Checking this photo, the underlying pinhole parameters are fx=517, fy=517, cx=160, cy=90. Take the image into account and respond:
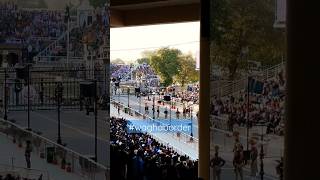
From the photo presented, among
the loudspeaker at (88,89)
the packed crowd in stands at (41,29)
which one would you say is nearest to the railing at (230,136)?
the loudspeaker at (88,89)

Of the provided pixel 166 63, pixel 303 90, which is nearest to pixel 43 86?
pixel 303 90

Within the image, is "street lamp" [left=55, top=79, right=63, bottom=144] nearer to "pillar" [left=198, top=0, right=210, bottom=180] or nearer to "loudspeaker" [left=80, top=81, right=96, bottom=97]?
"loudspeaker" [left=80, top=81, right=96, bottom=97]

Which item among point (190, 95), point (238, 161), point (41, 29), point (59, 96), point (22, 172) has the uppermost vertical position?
point (41, 29)

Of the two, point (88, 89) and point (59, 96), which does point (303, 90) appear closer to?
point (88, 89)

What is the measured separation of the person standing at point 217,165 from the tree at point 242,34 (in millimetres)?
1635

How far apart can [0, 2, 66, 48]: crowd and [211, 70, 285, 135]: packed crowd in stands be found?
3760 millimetres

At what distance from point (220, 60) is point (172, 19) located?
5.10 m

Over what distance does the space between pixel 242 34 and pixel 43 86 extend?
157 inches

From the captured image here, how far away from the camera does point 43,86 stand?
8.28 m

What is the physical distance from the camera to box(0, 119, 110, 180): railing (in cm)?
811

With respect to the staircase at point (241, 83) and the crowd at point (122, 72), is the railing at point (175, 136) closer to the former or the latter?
the crowd at point (122, 72)

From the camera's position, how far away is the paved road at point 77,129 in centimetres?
826

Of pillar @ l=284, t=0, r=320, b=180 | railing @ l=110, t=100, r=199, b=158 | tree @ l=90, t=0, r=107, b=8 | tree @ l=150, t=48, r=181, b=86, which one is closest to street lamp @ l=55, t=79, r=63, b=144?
tree @ l=90, t=0, r=107, b=8

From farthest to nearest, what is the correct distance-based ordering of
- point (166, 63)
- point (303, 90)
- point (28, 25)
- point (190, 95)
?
point (166, 63) → point (190, 95) → point (28, 25) → point (303, 90)
